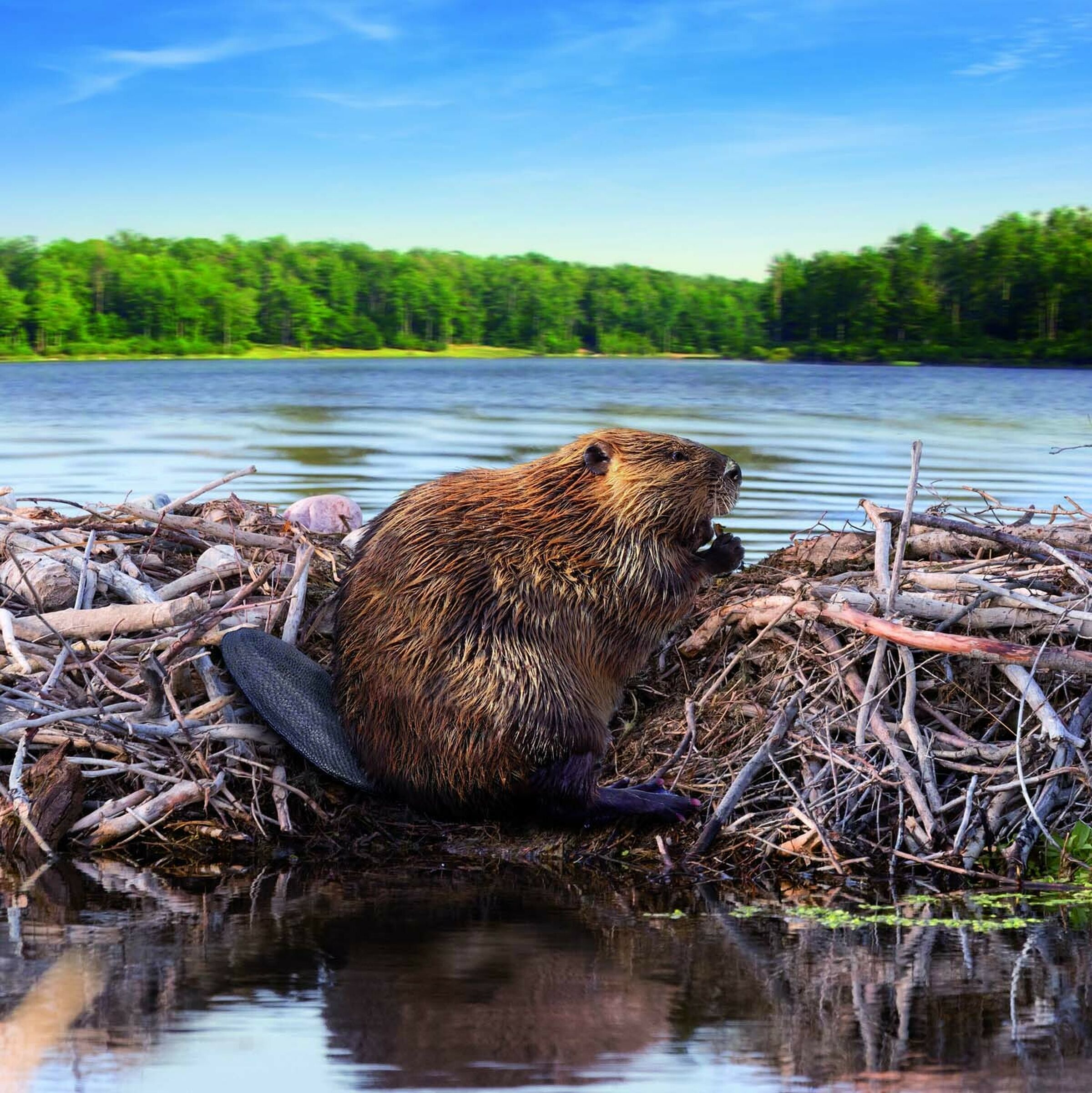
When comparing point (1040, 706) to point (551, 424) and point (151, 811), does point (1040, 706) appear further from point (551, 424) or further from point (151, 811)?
point (551, 424)

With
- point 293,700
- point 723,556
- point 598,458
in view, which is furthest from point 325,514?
point 723,556

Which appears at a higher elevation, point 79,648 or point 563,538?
point 563,538

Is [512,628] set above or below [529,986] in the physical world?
above

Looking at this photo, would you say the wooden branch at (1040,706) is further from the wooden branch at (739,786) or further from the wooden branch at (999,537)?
the wooden branch at (739,786)

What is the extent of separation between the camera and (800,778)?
6156 millimetres

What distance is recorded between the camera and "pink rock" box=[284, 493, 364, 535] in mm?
8727

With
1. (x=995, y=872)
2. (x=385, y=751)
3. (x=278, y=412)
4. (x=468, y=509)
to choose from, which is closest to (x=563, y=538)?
(x=468, y=509)

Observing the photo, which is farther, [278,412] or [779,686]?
[278,412]

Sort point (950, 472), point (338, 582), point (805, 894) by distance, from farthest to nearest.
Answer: point (950, 472) → point (338, 582) → point (805, 894)

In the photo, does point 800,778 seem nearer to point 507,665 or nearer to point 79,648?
point 507,665

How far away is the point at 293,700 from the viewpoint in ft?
20.6

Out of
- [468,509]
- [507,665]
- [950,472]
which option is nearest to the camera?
[507,665]

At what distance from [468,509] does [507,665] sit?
0.76m

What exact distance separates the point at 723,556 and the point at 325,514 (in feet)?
10.5
